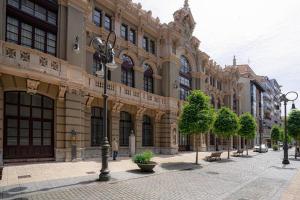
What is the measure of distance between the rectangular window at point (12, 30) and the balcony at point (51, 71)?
5.85 feet

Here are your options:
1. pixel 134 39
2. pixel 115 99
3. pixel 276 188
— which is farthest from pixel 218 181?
pixel 134 39

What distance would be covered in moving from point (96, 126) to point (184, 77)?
15.9 m

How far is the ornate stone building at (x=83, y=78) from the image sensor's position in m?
17.0

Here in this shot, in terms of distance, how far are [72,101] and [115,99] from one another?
5.23 meters

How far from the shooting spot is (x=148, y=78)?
3045 cm

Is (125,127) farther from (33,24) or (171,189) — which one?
(171,189)

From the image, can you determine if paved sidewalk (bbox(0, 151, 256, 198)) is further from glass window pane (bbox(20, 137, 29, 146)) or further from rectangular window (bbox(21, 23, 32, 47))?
rectangular window (bbox(21, 23, 32, 47))

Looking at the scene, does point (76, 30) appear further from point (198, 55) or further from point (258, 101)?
point (258, 101)

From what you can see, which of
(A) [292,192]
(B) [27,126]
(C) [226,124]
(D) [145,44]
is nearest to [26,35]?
(B) [27,126]

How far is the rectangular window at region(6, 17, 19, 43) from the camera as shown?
56.1 feet

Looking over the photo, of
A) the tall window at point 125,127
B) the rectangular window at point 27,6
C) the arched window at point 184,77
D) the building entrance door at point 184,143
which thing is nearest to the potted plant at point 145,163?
the tall window at point 125,127

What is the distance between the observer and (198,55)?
125 ft

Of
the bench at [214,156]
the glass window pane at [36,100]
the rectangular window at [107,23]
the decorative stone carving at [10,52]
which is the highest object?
the rectangular window at [107,23]

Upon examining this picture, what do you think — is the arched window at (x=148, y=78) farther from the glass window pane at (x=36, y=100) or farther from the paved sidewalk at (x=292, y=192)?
the paved sidewalk at (x=292, y=192)
